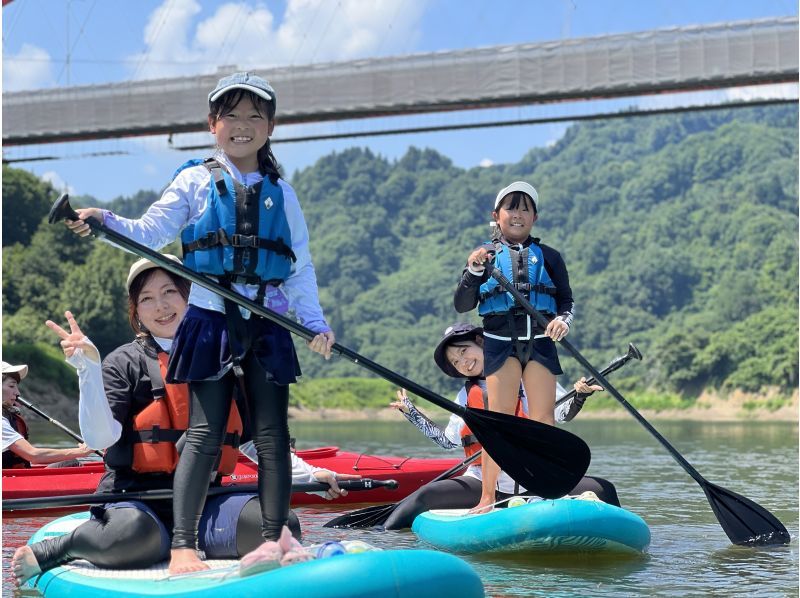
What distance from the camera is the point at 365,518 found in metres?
6.04

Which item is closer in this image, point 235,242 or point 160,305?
point 235,242

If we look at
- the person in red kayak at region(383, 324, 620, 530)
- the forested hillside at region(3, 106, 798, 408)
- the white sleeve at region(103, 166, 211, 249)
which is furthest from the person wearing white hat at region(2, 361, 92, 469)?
the forested hillside at region(3, 106, 798, 408)

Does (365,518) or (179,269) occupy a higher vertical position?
(179,269)

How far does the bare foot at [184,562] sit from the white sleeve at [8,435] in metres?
3.29

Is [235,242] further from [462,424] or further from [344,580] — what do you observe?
[462,424]

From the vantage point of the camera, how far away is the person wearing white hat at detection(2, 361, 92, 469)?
6309 millimetres

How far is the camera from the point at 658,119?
148 meters

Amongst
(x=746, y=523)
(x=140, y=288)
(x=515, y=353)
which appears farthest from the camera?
(x=746, y=523)

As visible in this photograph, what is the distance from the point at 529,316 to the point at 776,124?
403 feet

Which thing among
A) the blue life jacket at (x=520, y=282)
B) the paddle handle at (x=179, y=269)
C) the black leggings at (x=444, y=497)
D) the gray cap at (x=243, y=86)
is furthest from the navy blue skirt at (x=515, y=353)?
the gray cap at (x=243, y=86)

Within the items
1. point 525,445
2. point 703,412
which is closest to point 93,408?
point 525,445

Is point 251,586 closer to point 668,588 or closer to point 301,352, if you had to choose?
point 668,588

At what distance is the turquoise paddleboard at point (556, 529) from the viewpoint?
4.73 m

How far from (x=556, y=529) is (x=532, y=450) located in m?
1.13
